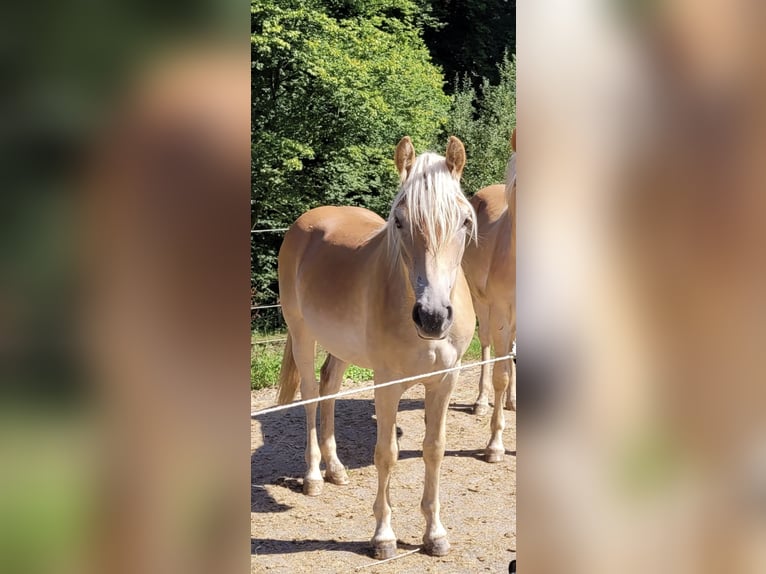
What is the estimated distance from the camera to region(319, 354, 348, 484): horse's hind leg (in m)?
4.73

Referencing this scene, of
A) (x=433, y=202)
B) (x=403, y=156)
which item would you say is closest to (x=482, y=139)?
(x=403, y=156)

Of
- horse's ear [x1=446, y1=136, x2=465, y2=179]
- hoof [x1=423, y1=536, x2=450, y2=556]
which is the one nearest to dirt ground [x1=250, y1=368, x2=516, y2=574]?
hoof [x1=423, y1=536, x2=450, y2=556]

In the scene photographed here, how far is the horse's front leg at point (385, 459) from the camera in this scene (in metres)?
3.63

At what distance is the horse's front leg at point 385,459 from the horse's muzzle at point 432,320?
520 mm

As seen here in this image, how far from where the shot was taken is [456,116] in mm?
12703

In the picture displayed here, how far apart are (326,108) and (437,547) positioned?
7752mm

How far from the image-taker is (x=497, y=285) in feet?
17.2

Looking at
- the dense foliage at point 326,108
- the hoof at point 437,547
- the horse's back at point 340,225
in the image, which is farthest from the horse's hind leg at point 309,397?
the dense foliage at point 326,108

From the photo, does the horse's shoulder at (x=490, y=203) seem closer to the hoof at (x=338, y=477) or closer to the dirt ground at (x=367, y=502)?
the dirt ground at (x=367, y=502)
